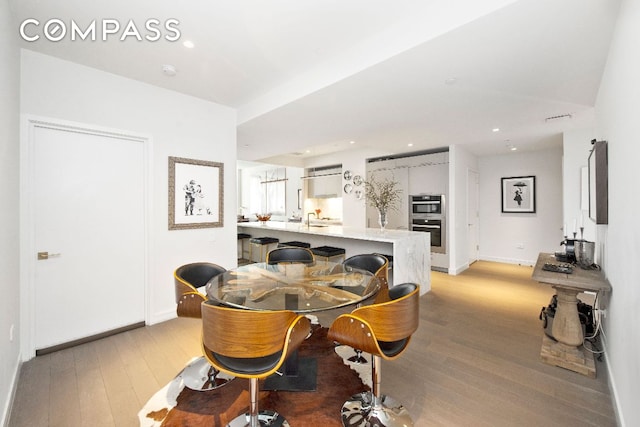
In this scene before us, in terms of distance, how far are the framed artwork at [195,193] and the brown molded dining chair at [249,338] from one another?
90.0 inches

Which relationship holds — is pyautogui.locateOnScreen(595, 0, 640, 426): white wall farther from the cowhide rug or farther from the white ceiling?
the cowhide rug

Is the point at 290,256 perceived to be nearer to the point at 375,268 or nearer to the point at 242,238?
the point at 375,268

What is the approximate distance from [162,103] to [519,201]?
7283 mm

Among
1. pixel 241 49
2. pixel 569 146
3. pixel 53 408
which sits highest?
pixel 241 49

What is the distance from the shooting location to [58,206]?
2.68 m

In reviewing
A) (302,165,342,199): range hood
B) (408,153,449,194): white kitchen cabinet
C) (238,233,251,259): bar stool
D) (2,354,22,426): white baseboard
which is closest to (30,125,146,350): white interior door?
(2,354,22,426): white baseboard

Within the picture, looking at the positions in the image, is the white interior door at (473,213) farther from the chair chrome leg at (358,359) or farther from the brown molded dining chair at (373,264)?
the chair chrome leg at (358,359)

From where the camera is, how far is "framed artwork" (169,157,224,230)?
3398 mm

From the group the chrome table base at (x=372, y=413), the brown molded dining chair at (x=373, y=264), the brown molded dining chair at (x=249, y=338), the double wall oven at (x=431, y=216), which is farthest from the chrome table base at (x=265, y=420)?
the double wall oven at (x=431, y=216)

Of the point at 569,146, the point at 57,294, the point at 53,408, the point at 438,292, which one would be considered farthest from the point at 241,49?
the point at 569,146

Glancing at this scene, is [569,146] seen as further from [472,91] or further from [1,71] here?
[1,71]

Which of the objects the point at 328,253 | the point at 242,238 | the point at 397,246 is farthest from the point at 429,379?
the point at 242,238

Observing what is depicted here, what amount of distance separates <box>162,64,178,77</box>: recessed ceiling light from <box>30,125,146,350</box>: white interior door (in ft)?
2.76

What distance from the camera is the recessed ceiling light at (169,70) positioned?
280 centimetres
